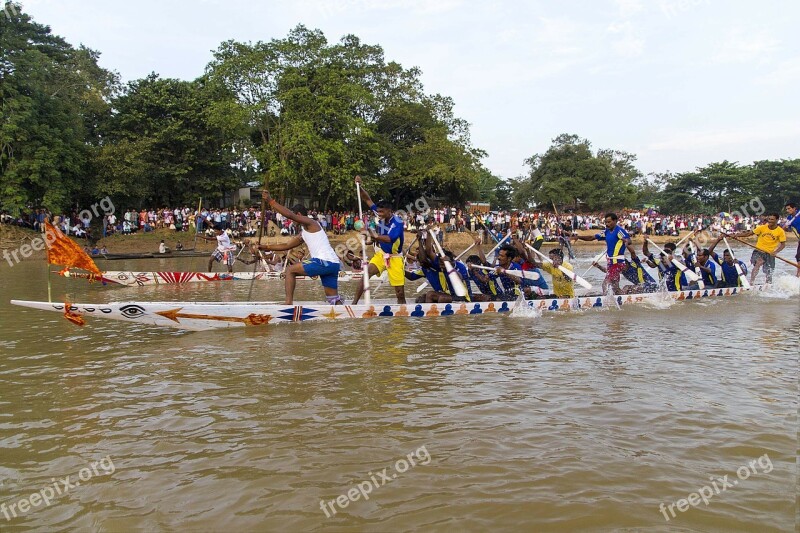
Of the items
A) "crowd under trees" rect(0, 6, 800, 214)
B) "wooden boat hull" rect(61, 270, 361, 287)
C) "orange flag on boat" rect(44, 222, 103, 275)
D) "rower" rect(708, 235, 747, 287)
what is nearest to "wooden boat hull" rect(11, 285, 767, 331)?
"orange flag on boat" rect(44, 222, 103, 275)

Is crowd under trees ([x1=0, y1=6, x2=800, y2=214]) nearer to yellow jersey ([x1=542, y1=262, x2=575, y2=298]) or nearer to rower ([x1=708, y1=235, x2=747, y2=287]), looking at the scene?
rower ([x1=708, y1=235, x2=747, y2=287])

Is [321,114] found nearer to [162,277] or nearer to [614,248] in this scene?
[162,277]

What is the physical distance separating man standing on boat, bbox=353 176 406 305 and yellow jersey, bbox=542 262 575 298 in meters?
2.91

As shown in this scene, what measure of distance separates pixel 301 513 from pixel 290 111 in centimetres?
2894

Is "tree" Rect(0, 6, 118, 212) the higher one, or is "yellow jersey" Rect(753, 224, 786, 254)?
"tree" Rect(0, 6, 118, 212)

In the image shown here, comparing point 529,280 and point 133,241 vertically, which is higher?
point 133,241

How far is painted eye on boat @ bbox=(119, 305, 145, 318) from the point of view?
25.3ft

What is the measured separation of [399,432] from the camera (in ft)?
14.9

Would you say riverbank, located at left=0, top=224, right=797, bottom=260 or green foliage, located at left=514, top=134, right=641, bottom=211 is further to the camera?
green foliage, located at left=514, top=134, right=641, bottom=211

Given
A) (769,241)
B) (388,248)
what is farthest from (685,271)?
(388,248)

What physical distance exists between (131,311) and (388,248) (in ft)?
13.7

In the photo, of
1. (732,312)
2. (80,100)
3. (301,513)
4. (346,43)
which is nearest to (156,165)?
(80,100)

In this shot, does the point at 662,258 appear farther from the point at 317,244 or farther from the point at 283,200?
the point at 283,200

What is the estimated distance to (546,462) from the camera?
398 cm
